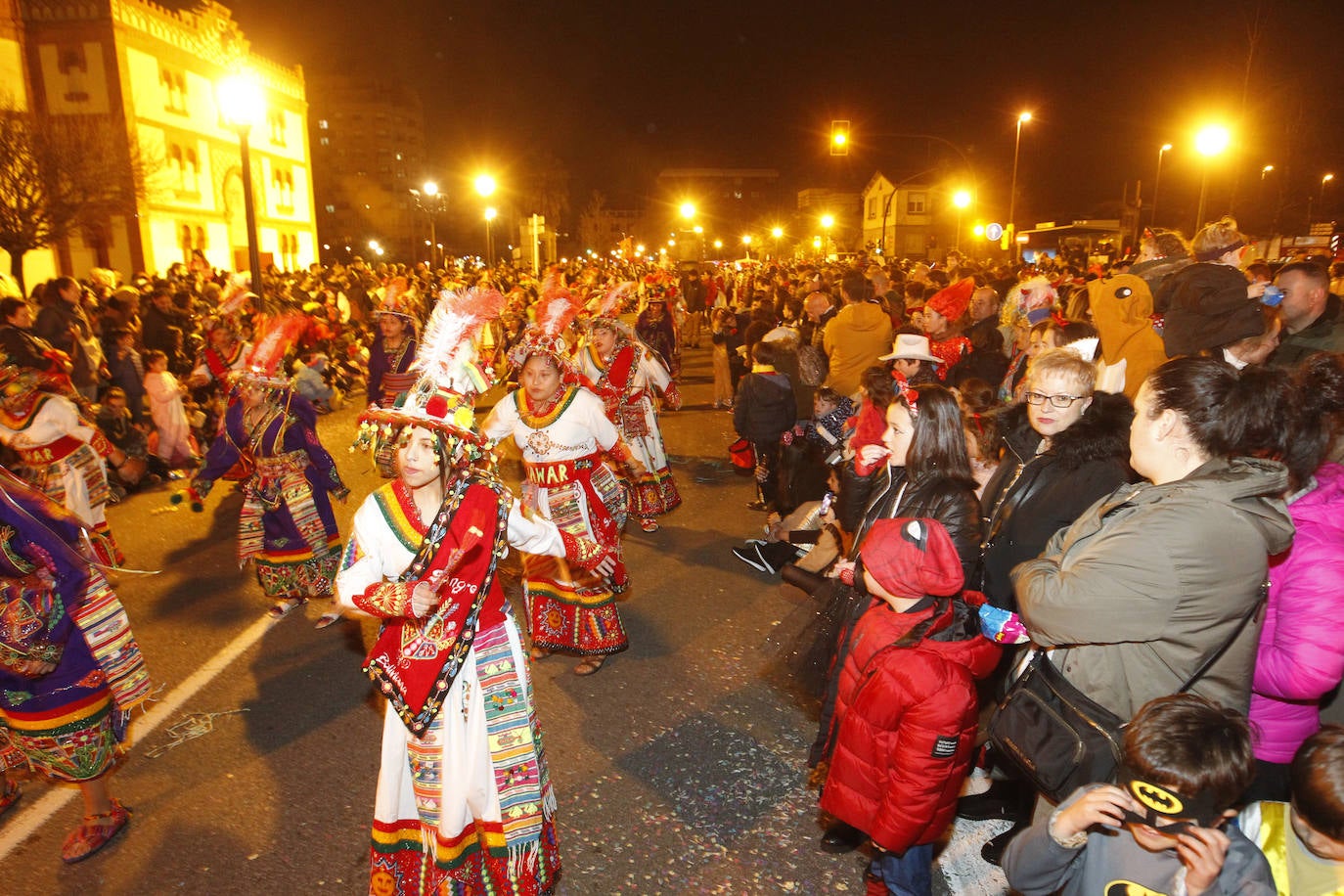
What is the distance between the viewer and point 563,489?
5164 mm

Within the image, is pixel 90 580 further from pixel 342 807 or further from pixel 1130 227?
pixel 1130 227

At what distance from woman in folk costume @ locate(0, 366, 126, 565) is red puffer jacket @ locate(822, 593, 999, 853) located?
4820mm

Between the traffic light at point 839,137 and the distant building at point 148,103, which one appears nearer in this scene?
the traffic light at point 839,137

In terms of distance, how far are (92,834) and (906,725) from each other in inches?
139

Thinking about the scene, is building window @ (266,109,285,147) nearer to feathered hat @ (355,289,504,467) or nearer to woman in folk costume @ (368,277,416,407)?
woman in folk costume @ (368,277,416,407)

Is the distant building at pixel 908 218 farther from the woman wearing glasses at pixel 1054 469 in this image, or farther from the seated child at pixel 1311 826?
the seated child at pixel 1311 826

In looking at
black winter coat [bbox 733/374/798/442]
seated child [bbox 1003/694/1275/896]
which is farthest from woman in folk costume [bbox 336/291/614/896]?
black winter coat [bbox 733/374/798/442]

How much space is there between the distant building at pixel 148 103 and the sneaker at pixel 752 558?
78.6ft

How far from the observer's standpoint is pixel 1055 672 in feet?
8.22

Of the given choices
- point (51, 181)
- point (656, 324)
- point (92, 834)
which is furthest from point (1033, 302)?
point (51, 181)

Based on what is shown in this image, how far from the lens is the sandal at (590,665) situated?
508cm

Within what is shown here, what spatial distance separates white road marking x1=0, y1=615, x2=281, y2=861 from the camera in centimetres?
372

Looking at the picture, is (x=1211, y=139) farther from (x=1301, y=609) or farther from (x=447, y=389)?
(x=447, y=389)

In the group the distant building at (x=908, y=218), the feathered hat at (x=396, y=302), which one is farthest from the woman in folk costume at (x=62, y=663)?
the distant building at (x=908, y=218)
